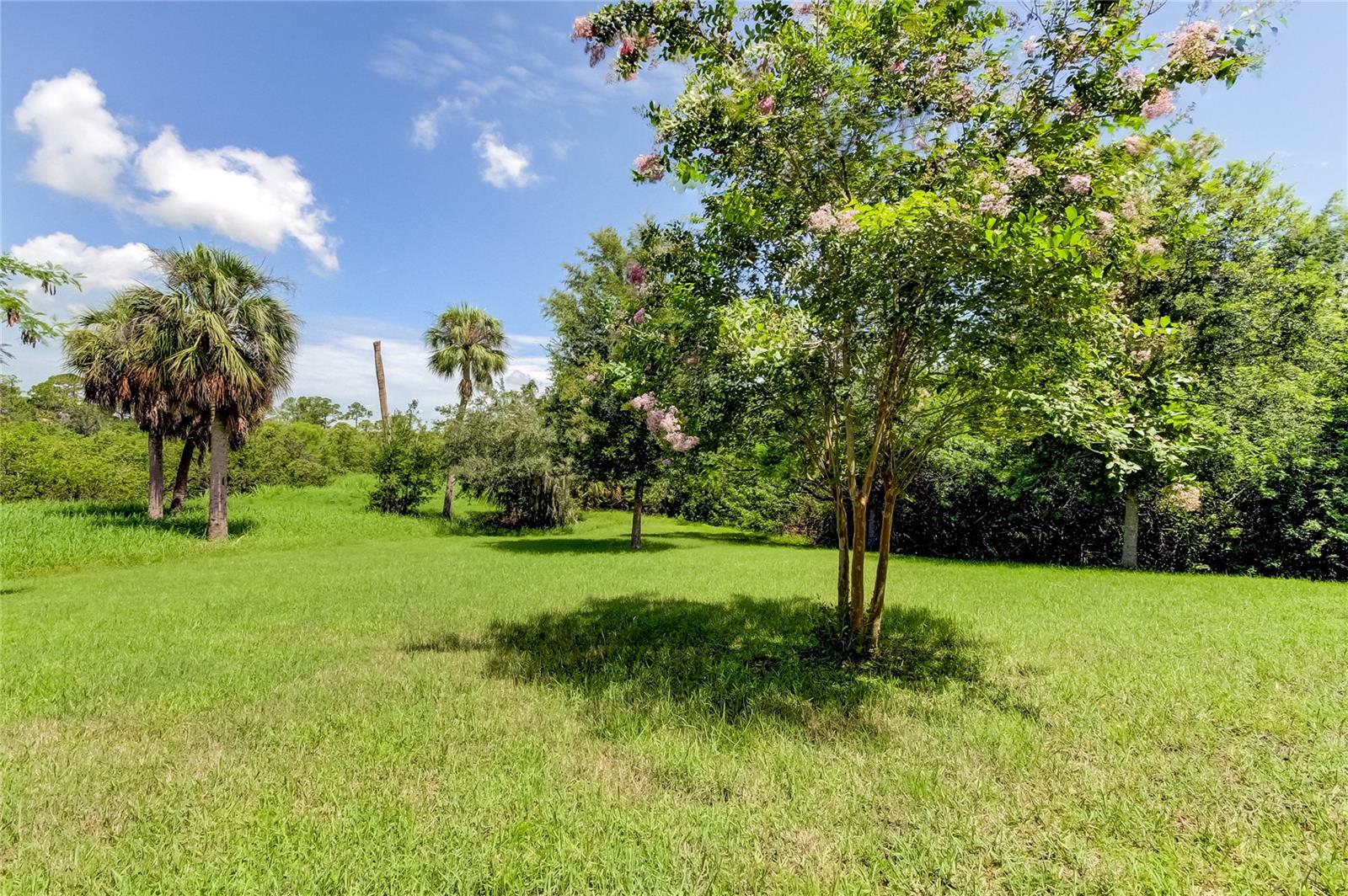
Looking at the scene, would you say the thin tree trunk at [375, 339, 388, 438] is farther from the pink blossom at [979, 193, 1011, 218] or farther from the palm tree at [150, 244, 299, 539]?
the pink blossom at [979, 193, 1011, 218]

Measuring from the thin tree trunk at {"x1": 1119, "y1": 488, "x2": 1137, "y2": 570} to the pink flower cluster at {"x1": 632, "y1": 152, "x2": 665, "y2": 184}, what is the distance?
47.1ft

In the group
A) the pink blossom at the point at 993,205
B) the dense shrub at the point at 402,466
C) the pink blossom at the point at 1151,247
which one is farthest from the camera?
the dense shrub at the point at 402,466

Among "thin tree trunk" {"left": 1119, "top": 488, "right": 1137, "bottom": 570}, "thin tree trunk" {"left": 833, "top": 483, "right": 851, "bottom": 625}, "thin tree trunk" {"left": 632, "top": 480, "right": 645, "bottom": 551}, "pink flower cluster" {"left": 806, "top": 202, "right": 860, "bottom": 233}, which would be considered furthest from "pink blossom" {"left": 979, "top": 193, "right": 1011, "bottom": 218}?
"thin tree trunk" {"left": 632, "top": 480, "right": 645, "bottom": 551}

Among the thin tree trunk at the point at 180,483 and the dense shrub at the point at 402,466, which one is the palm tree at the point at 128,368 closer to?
the thin tree trunk at the point at 180,483

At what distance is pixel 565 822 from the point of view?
126 inches

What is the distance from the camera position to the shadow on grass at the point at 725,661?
16.4ft

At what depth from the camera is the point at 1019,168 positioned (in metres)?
4.71

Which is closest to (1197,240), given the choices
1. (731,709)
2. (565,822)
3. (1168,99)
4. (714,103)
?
(1168,99)

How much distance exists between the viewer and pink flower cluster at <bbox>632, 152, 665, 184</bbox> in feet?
19.1

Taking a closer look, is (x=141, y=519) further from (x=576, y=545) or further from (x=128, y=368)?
(x=576, y=545)

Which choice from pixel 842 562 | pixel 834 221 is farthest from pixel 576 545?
pixel 834 221

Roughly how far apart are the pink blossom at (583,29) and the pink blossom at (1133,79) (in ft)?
15.4

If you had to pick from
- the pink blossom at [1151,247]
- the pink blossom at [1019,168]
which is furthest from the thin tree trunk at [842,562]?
the pink blossom at [1151,247]

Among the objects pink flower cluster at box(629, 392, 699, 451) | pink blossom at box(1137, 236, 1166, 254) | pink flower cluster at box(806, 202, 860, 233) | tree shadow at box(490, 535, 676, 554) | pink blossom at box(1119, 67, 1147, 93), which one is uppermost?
pink blossom at box(1119, 67, 1147, 93)
